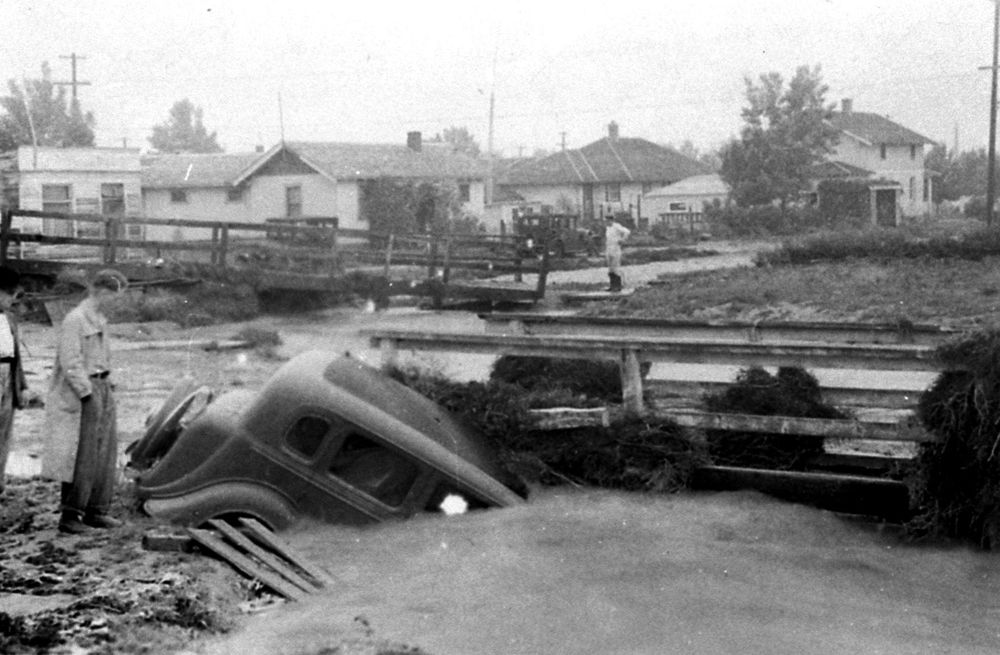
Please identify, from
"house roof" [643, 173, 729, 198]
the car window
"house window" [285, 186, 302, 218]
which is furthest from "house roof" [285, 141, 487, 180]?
the car window

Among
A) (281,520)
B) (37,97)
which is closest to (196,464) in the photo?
(281,520)

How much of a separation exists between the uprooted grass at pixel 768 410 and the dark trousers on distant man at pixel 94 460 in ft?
13.8

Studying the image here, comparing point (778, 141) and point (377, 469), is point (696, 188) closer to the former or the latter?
→ point (778, 141)

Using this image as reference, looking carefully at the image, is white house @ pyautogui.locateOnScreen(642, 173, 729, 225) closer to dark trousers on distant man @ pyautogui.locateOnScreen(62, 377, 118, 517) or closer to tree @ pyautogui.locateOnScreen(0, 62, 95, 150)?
tree @ pyautogui.locateOnScreen(0, 62, 95, 150)

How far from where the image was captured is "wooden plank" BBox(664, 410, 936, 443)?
915cm

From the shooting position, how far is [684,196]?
70.8 metres

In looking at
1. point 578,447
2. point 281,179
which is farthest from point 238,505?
point 281,179

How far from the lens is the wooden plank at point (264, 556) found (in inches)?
324

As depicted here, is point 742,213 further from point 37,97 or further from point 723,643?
point 723,643

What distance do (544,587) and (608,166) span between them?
227 ft

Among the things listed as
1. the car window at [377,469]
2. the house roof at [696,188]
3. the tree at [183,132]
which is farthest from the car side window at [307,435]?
the tree at [183,132]

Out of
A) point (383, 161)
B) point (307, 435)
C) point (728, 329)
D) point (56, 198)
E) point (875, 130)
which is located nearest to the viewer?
point (307, 435)

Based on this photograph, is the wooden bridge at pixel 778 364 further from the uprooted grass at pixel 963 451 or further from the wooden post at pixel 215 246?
the wooden post at pixel 215 246

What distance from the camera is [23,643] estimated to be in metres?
6.89
